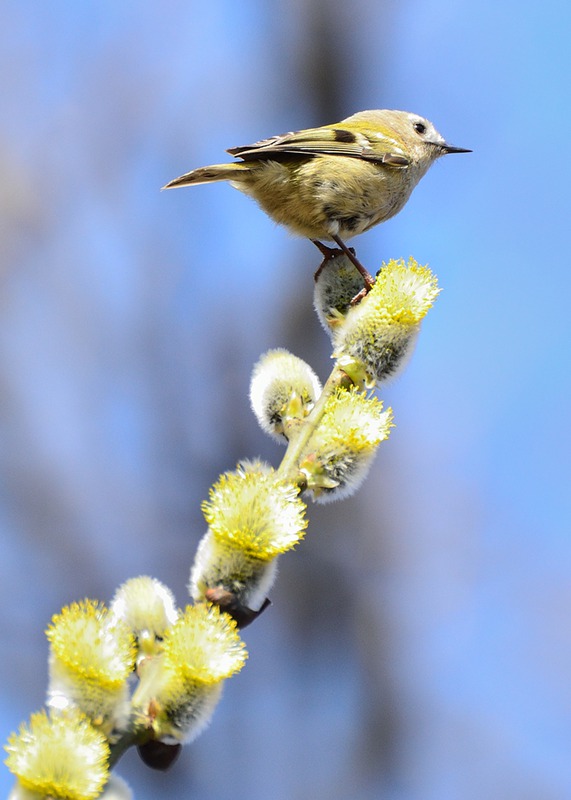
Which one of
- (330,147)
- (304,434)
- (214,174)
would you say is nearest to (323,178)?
(330,147)

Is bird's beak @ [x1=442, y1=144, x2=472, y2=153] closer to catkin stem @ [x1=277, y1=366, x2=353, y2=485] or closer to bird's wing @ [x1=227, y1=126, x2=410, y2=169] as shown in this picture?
bird's wing @ [x1=227, y1=126, x2=410, y2=169]

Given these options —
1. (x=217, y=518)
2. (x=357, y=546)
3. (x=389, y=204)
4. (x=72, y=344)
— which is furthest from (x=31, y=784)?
(x=72, y=344)

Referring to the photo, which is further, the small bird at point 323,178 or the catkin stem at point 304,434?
the small bird at point 323,178

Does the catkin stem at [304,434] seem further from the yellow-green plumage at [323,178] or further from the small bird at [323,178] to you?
the yellow-green plumage at [323,178]

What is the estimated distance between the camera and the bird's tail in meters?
3.39

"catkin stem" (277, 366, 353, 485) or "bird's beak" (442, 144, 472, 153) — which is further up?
"bird's beak" (442, 144, 472, 153)

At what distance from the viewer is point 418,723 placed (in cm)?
694

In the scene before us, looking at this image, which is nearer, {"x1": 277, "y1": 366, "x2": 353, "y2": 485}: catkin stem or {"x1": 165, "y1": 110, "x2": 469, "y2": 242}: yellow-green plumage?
{"x1": 277, "y1": 366, "x2": 353, "y2": 485}: catkin stem

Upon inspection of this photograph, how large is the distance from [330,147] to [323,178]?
0.22 metres

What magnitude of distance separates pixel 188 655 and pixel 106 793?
0.67ft

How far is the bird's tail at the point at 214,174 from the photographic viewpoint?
3395 millimetres

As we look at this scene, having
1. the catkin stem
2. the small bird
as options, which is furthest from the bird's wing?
the catkin stem

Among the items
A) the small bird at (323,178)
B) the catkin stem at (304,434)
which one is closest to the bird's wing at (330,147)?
the small bird at (323,178)

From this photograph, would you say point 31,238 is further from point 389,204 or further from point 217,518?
point 217,518
